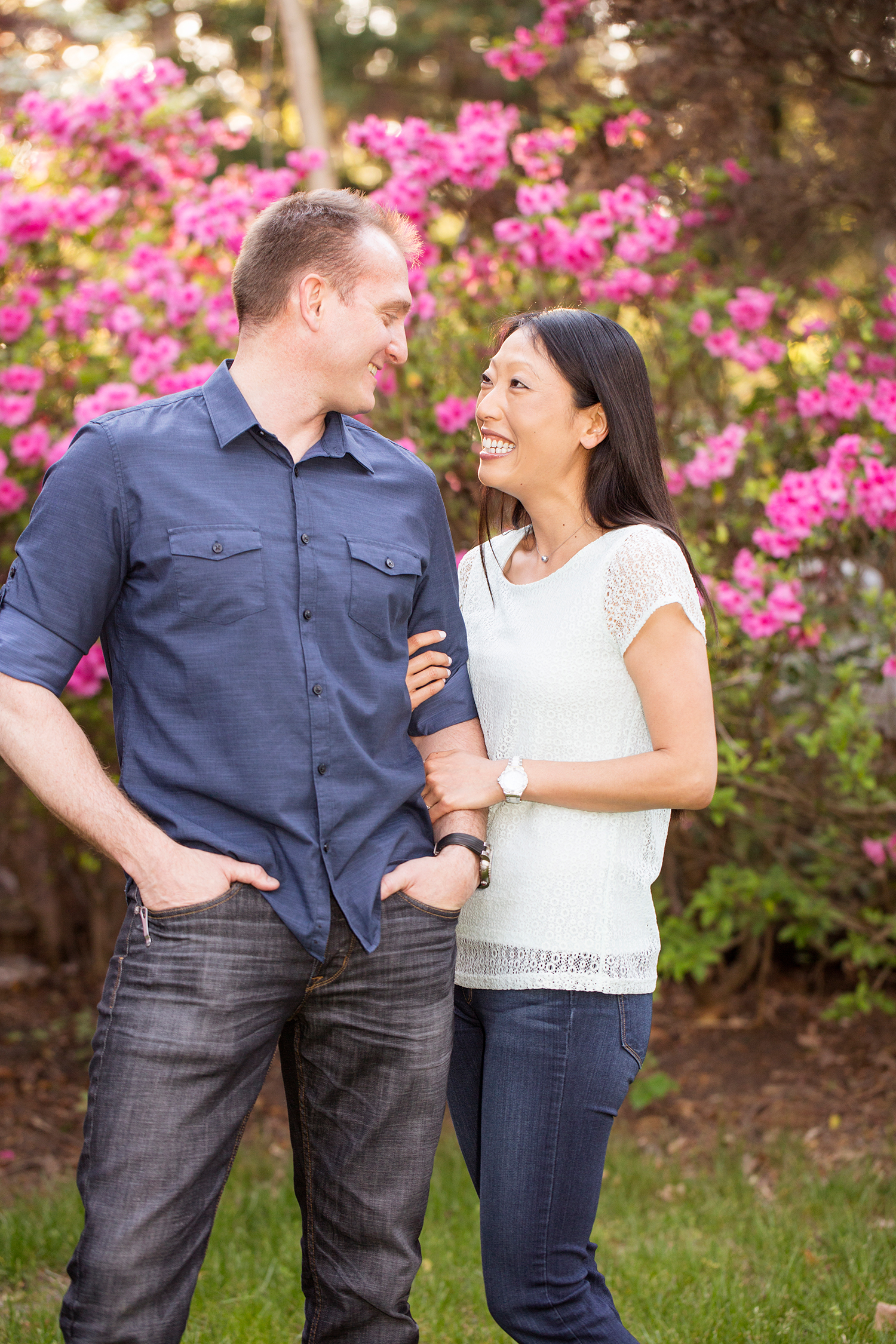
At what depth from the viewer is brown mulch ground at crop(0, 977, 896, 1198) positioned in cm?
423

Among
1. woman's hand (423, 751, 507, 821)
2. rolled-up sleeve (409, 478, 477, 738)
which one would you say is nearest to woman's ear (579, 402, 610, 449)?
rolled-up sleeve (409, 478, 477, 738)

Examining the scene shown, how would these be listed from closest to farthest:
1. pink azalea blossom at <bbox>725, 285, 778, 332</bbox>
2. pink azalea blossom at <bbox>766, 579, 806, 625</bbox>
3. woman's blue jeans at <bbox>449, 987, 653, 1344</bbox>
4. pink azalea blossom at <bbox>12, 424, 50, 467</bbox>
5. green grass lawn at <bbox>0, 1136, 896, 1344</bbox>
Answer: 1. woman's blue jeans at <bbox>449, 987, 653, 1344</bbox>
2. green grass lawn at <bbox>0, 1136, 896, 1344</bbox>
3. pink azalea blossom at <bbox>766, 579, 806, 625</bbox>
4. pink azalea blossom at <bbox>12, 424, 50, 467</bbox>
5. pink azalea blossom at <bbox>725, 285, 778, 332</bbox>

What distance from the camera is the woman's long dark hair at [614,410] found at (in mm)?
2350

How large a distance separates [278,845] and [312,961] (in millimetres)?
200

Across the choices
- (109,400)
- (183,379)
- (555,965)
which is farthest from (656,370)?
(555,965)

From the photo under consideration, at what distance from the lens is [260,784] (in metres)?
1.97

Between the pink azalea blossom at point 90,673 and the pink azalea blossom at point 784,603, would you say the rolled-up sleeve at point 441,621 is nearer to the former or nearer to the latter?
the pink azalea blossom at point 784,603

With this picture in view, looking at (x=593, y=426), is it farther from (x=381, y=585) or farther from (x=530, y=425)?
(x=381, y=585)

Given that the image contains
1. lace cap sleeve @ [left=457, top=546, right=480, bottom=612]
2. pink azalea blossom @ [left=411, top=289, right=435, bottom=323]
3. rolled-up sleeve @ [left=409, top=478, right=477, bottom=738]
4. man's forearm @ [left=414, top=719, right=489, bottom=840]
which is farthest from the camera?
pink azalea blossom @ [left=411, top=289, right=435, bottom=323]

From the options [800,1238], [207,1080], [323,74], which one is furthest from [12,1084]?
[323,74]

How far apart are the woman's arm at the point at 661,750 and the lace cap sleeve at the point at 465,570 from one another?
57 centimetres

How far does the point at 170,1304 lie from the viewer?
1877 mm

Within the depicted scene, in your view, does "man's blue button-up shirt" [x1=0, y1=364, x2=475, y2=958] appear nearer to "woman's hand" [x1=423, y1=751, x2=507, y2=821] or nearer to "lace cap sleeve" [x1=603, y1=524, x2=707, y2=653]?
"woman's hand" [x1=423, y1=751, x2=507, y2=821]

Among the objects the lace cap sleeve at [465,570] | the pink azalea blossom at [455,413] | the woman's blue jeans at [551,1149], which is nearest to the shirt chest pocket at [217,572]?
the lace cap sleeve at [465,570]
